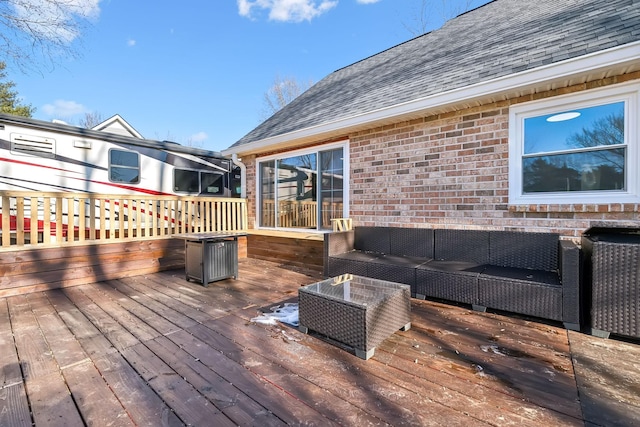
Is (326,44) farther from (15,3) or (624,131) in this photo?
(624,131)

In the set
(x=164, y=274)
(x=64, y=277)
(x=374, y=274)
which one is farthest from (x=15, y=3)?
(x=374, y=274)

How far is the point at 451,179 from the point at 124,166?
6582mm

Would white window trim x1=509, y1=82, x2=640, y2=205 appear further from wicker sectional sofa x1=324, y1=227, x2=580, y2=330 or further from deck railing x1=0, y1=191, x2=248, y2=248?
deck railing x1=0, y1=191, x2=248, y2=248

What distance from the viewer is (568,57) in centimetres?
291

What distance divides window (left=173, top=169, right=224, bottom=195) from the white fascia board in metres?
3.98

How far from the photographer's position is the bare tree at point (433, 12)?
1041cm

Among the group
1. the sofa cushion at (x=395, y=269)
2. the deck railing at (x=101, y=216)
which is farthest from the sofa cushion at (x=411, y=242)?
the deck railing at (x=101, y=216)

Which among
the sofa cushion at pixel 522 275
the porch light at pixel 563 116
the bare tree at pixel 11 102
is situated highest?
the bare tree at pixel 11 102

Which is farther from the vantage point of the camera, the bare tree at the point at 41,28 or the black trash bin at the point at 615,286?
the bare tree at the point at 41,28

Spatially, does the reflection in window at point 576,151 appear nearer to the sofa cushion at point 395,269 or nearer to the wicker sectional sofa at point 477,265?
the wicker sectional sofa at point 477,265

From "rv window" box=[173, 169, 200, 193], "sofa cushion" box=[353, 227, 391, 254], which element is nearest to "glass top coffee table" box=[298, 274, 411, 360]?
"sofa cushion" box=[353, 227, 391, 254]

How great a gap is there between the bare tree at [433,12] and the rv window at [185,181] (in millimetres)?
8700

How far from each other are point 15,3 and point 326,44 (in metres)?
11.3

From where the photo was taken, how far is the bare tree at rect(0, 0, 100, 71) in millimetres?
5641
